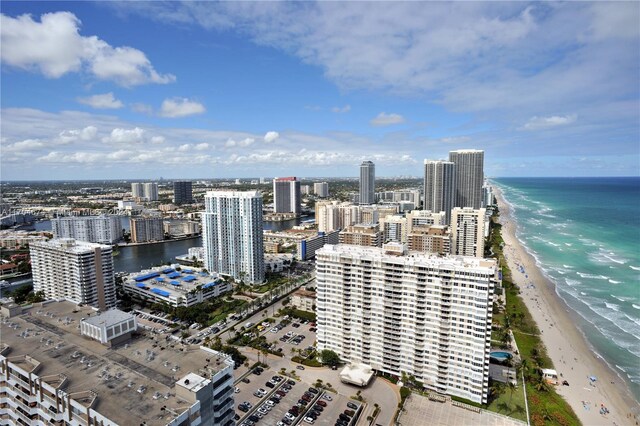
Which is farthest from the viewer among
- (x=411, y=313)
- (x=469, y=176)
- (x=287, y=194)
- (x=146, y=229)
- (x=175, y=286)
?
(x=287, y=194)

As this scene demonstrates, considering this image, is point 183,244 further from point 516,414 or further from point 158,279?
point 516,414

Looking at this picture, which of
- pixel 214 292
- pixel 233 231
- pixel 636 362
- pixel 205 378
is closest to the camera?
pixel 205 378

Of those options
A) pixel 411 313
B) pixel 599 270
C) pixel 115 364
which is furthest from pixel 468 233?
pixel 115 364

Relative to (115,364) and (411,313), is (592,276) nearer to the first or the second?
(411,313)

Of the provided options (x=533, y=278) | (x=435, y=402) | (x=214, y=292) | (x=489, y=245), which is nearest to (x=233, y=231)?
(x=214, y=292)

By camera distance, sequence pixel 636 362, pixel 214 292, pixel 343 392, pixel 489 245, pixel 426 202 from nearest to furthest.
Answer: pixel 343 392 → pixel 636 362 → pixel 214 292 → pixel 489 245 → pixel 426 202
